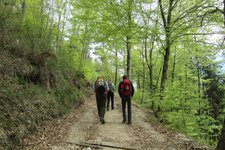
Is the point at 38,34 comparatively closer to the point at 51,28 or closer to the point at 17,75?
the point at 51,28

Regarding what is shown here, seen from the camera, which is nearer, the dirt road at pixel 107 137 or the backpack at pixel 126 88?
the dirt road at pixel 107 137

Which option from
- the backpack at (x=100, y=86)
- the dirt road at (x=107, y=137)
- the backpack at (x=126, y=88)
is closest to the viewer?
the dirt road at (x=107, y=137)

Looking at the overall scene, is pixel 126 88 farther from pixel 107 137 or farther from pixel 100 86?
pixel 107 137

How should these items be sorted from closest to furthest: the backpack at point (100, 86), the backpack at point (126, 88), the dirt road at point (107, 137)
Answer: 1. the dirt road at point (107, 137)
2. the backpack at point (126, 88)
3. the backpack at point (100, 86)

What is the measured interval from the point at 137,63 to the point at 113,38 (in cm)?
1594

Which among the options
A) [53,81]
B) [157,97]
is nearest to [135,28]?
[157,97]

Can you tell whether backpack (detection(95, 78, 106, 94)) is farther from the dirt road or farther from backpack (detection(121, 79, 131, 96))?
the dirt road

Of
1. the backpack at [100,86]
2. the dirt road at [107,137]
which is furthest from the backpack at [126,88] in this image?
the dirt road at [107,137]

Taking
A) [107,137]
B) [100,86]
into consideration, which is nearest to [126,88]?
[100,86]

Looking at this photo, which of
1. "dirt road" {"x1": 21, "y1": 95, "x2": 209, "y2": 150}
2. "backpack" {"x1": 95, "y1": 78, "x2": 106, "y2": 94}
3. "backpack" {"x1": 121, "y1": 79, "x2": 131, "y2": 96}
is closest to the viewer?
"dirt road" {"x1": 21, "y1": 95, "x2": 209, "y2": 150}

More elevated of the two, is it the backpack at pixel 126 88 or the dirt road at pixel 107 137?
the backpack at pixel 126 88

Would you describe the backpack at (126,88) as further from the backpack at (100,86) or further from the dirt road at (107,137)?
the dirt road at (107,137)

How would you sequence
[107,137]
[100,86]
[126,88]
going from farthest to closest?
[100,86]
[126,88]
[107,137]

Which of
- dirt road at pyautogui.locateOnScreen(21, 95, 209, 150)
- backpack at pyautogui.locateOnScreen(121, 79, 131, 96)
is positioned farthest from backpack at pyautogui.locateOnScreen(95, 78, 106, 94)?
dirt road at pyautogui.locateOnScreen(21, 95, 209, 150)
